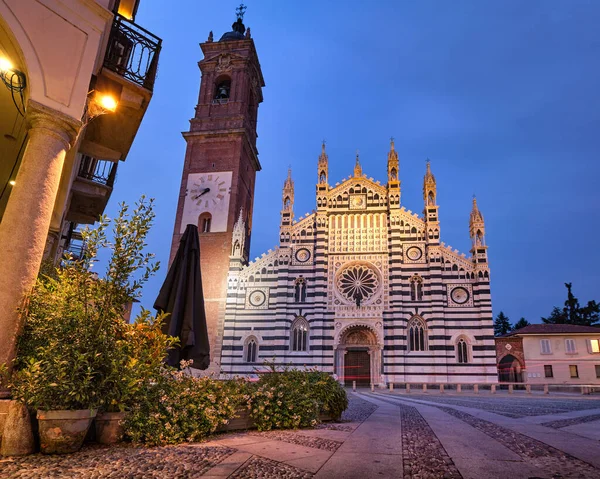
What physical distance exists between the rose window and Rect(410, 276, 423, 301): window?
247 centimetres

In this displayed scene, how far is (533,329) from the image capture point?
112 feet

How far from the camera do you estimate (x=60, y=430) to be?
4297 millimetres

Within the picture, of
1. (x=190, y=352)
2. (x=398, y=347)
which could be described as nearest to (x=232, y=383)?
(x=190, y=352)

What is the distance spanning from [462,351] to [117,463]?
2697cm

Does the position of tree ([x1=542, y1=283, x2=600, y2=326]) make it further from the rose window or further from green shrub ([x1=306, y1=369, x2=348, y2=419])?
green shrub ([x1=306, y1=369, x2=348, y2=419])

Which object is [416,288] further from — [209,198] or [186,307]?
[186,307]

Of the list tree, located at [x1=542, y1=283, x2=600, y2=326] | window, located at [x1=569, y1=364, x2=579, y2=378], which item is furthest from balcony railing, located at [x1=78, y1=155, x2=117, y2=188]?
tree, located at [x1=542, y1=283, x2=600, y2=326]

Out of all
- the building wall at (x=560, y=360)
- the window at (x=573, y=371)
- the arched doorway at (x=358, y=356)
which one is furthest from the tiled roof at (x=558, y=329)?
the arched doorway at (x=358, y=356)

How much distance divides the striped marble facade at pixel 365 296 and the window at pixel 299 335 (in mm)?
72

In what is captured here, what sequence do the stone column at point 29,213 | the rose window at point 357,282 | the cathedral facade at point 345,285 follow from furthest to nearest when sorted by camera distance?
the rose window at point 357,282 → the cathedral facade at point 345,285 → the stone column at point 29,213

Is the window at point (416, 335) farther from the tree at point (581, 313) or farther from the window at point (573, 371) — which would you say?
the tree at point (581, 313)

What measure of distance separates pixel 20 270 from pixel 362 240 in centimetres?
2695

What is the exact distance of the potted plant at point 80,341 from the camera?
4301 mm

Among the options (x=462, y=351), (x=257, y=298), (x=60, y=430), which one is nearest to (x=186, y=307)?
(x=60, y=430)
